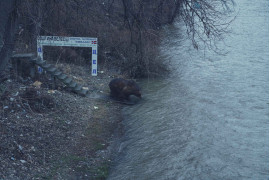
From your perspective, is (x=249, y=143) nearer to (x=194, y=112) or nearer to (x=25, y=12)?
(x=194, y=112)

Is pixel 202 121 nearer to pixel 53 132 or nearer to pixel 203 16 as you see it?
pixel 203 16

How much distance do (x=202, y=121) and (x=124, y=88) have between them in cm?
373

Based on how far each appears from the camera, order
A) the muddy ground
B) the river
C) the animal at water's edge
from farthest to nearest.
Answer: the animal at water's edge
the river
the muddy ground

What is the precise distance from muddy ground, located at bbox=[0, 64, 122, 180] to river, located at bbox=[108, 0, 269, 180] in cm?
57

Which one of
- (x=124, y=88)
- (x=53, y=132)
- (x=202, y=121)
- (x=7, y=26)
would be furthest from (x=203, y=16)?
(x=124, y=88)

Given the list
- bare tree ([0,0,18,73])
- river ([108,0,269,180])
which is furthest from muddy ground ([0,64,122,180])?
bare tree ([0,0,18,73])

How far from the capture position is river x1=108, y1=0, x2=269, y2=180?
10039mm

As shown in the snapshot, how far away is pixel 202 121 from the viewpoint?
1312 centimetres

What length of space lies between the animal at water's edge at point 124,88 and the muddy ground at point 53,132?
577 mm

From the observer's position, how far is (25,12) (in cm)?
1009

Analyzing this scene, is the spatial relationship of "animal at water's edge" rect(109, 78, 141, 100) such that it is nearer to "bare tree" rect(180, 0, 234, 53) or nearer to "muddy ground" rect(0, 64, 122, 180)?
"muddy ground" rect(0, 64, 122, 180)

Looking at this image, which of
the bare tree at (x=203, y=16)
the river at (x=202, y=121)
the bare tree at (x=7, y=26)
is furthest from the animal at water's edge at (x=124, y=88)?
the bare tree at (x=7, y=26)

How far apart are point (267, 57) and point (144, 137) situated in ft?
36.0

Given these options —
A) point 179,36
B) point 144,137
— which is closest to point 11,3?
point 144,137
